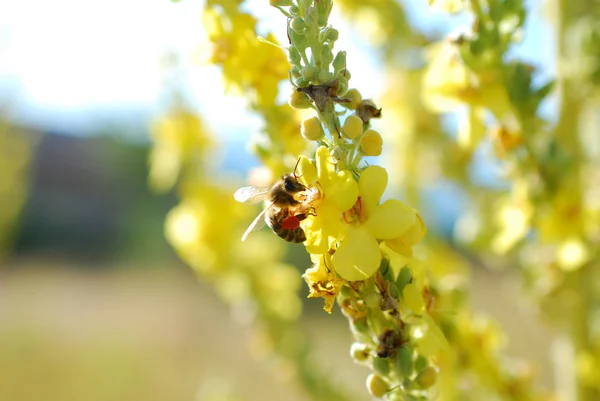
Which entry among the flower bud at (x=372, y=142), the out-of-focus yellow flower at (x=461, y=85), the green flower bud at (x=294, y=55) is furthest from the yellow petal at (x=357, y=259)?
the out-of-focus yellow flower at (x=461, y=85)

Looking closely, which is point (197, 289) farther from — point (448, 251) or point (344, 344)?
point (448, 251)

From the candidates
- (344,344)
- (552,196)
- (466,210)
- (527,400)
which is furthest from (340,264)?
(344,344)

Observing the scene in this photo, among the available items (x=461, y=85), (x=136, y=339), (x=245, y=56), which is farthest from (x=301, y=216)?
(x=136, y=339)

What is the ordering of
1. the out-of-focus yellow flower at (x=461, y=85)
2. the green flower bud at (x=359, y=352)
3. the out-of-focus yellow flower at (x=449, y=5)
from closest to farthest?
the green flower bud at (x=359, y=352), the out-of-focus yellow flower at (x=449, y=5), the out-of-focus yellow flower at (x=461, y=85)

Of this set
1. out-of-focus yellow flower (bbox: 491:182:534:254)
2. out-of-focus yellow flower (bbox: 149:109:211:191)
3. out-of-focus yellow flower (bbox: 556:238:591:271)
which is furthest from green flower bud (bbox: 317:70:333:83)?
out-of-focus yellow flower (bbox: 149:109:211:191)

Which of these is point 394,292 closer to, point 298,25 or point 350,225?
point 350,225

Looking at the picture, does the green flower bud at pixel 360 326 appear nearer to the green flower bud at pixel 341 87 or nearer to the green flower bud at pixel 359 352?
the green flower bud at pixel 359 352
